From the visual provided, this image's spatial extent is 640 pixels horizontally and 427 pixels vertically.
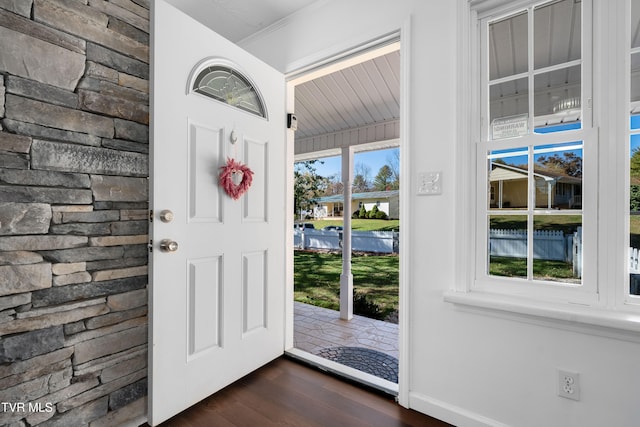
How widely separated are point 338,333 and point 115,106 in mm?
2500

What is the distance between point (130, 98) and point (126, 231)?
0.67 metres

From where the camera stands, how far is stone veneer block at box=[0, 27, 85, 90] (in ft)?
3.95

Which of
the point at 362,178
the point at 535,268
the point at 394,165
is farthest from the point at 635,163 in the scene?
the point at 362,178

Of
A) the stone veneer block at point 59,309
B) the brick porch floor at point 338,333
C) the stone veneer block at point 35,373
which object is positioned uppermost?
the stone veneer block at point 59,309

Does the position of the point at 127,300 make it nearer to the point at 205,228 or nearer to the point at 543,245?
the point at 205,228

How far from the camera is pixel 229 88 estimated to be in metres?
1.90

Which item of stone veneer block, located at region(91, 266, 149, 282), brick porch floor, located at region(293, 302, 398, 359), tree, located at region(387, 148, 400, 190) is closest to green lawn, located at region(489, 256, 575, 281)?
brick porch floor, located at region(293, 302, 398, 359)

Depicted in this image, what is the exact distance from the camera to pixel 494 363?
1.49 metres

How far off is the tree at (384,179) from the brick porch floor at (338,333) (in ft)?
6.60

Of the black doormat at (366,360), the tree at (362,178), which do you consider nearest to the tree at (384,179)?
the tree at (362,178)

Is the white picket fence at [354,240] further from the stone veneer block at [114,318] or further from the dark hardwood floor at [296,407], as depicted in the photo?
the stone veneer block at [114,318]

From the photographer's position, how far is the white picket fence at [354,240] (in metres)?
4.90

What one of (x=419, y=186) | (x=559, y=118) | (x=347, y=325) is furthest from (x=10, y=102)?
(x=347, y=325)

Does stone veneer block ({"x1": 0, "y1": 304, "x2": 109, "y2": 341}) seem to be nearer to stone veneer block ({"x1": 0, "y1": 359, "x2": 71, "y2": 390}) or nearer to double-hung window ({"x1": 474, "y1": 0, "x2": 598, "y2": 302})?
stone veneer block ({"x1": 0, "y1": 359, "x2": 71, "y2": 390})
